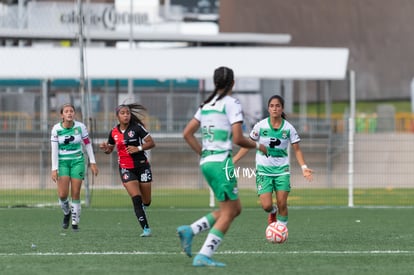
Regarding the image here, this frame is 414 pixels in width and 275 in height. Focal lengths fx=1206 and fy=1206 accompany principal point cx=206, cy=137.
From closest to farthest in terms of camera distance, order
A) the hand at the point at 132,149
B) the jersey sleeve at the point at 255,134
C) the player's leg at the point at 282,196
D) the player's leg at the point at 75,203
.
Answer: the jersey sleeve at the point at 255,134 < the player's leg at the point at 282,196 < the hand at the point at 132,149 < the player's leg at the point at 75,203

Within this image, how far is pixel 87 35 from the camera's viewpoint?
43.8 metres

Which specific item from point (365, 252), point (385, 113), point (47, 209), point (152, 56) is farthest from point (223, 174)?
point (385, 113)

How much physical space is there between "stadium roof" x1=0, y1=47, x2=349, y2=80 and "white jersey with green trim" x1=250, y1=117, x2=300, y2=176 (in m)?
23.4

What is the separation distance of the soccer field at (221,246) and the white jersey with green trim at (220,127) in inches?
47.0

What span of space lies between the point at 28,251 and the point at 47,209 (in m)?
11.3

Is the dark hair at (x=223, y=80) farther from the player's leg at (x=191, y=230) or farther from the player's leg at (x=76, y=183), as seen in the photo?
the player's leg at (x=76, y=183)

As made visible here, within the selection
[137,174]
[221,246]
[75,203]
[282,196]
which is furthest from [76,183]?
[221,246]

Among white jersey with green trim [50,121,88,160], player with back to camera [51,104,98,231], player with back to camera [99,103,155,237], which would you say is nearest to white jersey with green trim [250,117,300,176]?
player with back to camera [99,103,155,237]

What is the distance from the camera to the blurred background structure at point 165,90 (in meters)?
31.2

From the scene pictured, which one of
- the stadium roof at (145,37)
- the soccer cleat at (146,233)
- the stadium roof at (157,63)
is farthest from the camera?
the stadium roof at (145,37)

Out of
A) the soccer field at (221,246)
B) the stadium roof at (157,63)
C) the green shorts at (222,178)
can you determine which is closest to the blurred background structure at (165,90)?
the stadium roof at (157,63)

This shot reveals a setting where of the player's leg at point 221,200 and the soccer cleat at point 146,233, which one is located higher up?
the player's leg at point 221,200

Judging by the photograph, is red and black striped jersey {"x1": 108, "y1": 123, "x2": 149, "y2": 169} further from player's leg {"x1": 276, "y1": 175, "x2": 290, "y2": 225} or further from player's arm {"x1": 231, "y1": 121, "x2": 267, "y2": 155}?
player's arm {"x1": 231, "y1": 121, "x2": 267, "y2": 155}

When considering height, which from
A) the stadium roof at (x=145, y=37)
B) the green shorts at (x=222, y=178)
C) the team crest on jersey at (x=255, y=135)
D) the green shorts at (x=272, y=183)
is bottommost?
the green shorts at (x=272, y=183)
